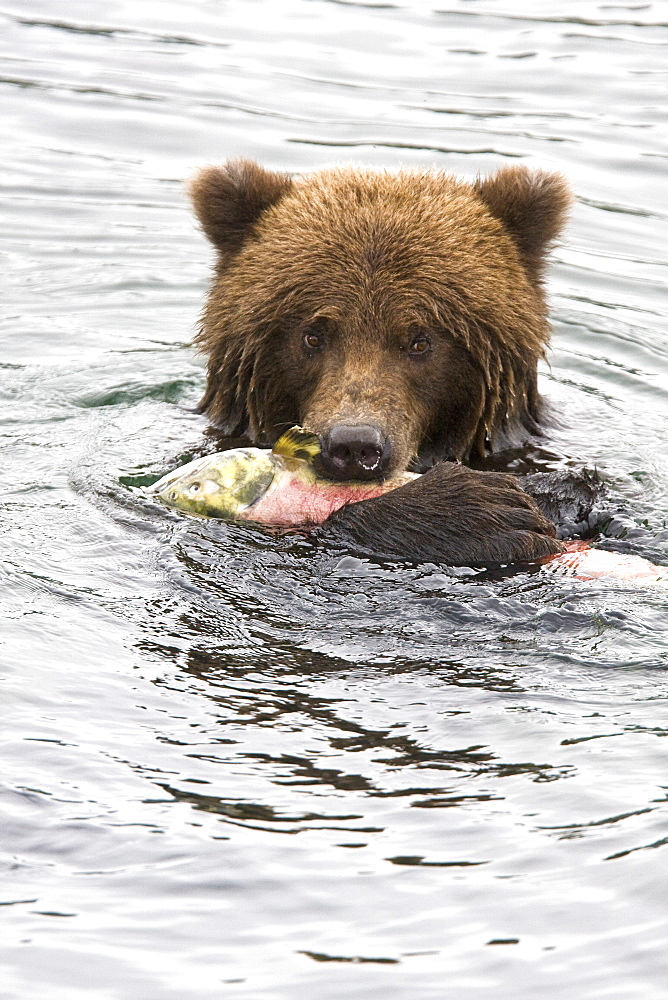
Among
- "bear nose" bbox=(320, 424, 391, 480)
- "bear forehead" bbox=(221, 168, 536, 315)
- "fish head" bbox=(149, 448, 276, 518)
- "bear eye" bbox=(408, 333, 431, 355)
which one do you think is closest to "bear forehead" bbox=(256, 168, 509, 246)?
"bear forehead" bbox=(221, 168, 536, 315)

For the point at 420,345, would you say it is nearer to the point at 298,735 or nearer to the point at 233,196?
the point at 233,196

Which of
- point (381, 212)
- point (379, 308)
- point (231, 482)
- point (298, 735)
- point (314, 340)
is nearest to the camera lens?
point (298, 735)

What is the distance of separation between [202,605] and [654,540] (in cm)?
201

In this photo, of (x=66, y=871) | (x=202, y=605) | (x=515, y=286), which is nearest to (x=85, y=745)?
(x=66, y=871)

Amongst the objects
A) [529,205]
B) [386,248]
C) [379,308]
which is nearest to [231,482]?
[379,308]

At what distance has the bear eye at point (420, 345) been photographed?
23.3 feet

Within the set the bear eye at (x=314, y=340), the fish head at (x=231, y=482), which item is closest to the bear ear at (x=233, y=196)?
the bear eye at (x=314, y=340)

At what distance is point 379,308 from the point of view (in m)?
7.00

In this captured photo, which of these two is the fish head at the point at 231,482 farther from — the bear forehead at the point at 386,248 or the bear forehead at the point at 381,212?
the bear forehead at the point at 381,212

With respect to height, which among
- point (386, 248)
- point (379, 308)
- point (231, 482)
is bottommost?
point (231, 482)

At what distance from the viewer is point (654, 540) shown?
6742 millimetres

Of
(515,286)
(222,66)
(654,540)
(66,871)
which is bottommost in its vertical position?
(66,871)

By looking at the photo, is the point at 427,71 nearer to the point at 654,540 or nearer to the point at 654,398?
the point at 654,398

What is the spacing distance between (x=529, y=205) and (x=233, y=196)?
4.68 ft
